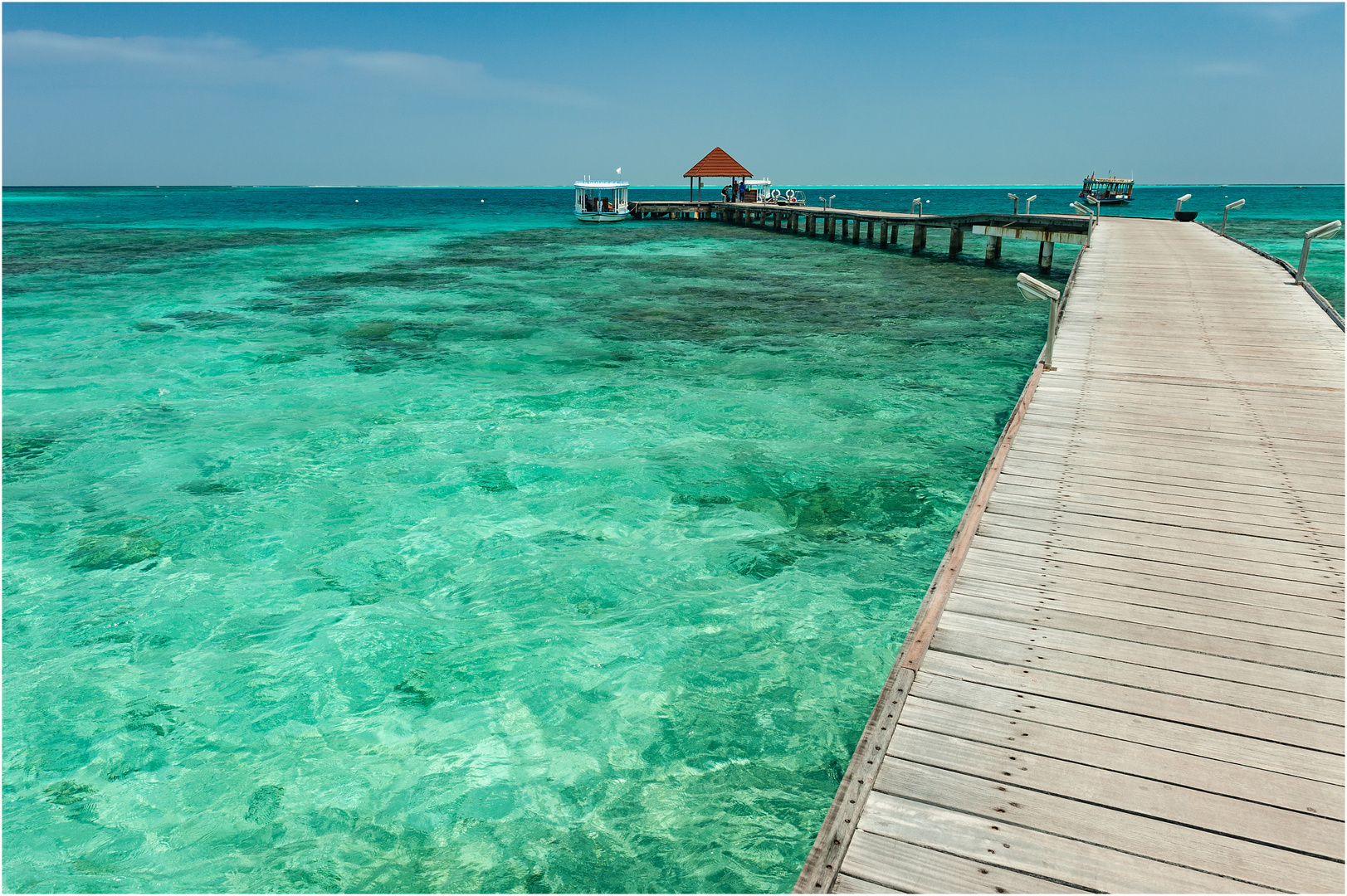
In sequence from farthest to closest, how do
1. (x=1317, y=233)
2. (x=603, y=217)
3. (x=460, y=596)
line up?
(x=603, y=217) < (x=1317, y=233) < (x=460, y=596)

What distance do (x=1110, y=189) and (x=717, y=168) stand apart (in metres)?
51.1

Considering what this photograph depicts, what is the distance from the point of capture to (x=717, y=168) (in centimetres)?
6297

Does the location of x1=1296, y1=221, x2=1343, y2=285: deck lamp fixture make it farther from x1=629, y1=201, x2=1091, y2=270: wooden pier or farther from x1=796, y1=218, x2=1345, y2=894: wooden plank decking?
x1=629, y1=201, x2=1091, y2=270: wooden pier

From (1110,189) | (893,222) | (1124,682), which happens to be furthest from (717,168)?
(1124,682)

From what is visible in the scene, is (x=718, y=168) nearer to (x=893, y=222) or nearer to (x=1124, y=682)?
(x=893, y=222)

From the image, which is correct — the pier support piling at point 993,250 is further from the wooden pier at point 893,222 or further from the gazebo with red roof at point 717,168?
the gazebo with red roof at point 717,168

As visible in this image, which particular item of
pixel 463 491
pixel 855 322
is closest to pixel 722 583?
pixel 463 491

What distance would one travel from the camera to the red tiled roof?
2446 inches

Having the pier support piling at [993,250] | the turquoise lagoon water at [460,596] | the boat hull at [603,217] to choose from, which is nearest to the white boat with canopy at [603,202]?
the boat hull at [603,217]

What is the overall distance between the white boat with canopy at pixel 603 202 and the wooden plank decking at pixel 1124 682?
55.7 metres

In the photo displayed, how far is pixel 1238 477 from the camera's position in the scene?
20.0ft

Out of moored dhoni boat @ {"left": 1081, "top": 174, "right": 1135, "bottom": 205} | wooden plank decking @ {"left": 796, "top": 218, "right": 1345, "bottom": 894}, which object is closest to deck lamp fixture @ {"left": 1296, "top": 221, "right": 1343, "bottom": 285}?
wooden plank decking @ {"left": 796, "top": 218, "right": 1345, "bottom": 894}

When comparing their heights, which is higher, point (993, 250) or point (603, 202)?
point (603, 202)

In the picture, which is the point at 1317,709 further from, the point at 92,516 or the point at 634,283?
the point at 634,283
